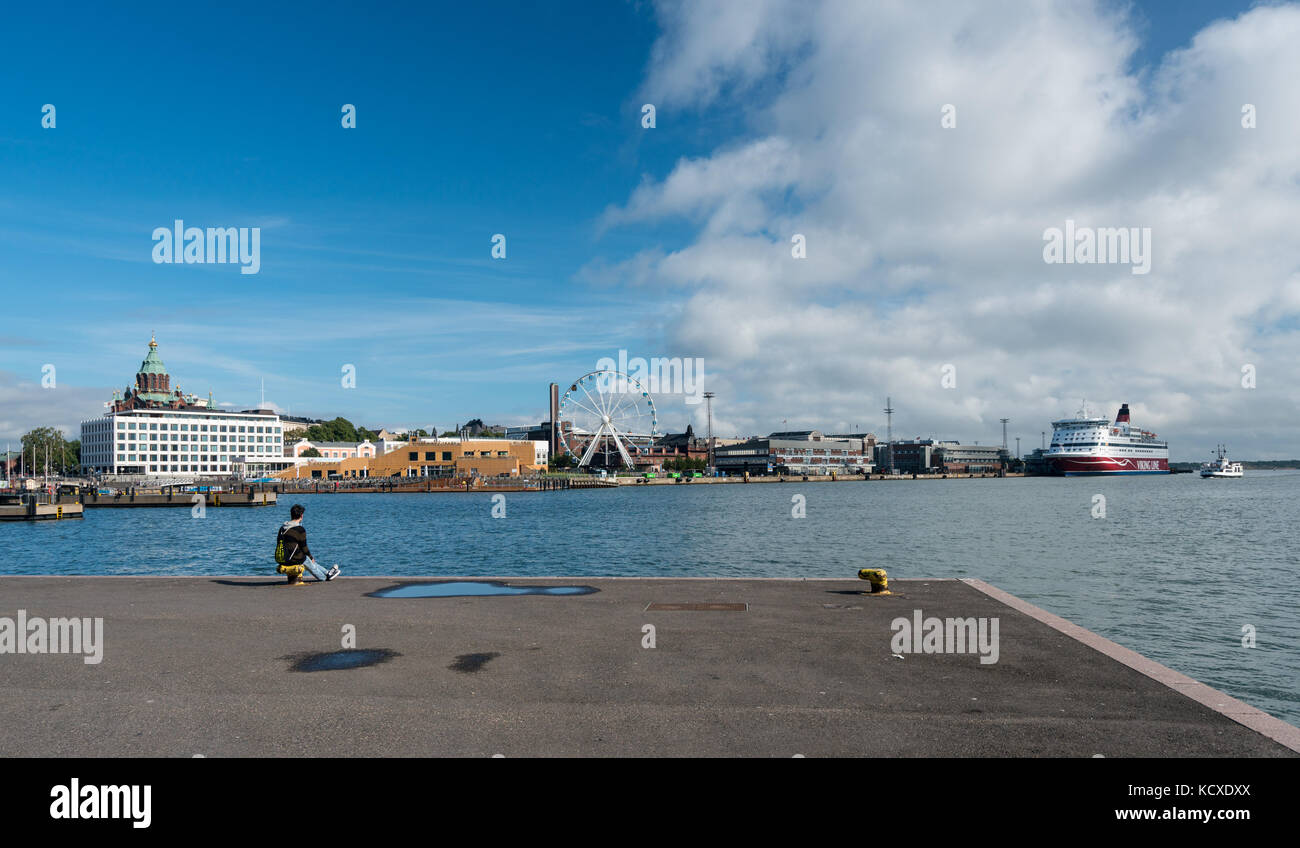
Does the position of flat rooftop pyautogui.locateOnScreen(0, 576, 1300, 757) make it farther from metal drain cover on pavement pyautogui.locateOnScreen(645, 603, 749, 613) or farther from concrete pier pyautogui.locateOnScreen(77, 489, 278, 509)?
concrete pier pyautogui.locateOnScreen(77, 489, 278, 509)

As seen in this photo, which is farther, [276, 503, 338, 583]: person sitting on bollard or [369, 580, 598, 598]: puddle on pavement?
[276, 503, 338, 583]: person sitting on bollard

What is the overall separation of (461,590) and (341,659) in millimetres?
7613

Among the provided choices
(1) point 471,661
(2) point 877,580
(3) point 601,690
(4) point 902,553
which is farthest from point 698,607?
(4) point 902,553

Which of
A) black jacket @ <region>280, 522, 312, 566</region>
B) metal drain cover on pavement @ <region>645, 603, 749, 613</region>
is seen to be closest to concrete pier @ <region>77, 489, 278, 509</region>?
black jacket @ <region>280, 522, 312, 566</region>

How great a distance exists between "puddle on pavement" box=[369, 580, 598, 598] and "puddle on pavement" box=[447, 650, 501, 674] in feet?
20.9

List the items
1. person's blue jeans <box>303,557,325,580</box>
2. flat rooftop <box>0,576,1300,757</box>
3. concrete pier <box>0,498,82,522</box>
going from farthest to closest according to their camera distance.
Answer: concrete pier <box>0,498,82,522</box>
person's blue jeans <box>303,557,325,580</box>
flat rooftop <box>0,576,1300,757</box>

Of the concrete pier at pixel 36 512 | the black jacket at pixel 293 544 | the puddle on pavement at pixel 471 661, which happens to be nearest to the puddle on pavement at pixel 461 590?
the black jacket at pixel 293 544

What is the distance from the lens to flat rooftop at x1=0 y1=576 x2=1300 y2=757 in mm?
8281

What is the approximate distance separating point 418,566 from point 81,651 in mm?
28613

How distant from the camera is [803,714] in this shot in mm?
9180

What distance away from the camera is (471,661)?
11859mm

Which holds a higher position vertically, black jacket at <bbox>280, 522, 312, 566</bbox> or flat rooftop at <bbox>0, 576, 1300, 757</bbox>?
black jacket at <bbox>280, 522, 312, 566</bbox>

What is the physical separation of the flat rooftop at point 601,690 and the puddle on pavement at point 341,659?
8 cm
